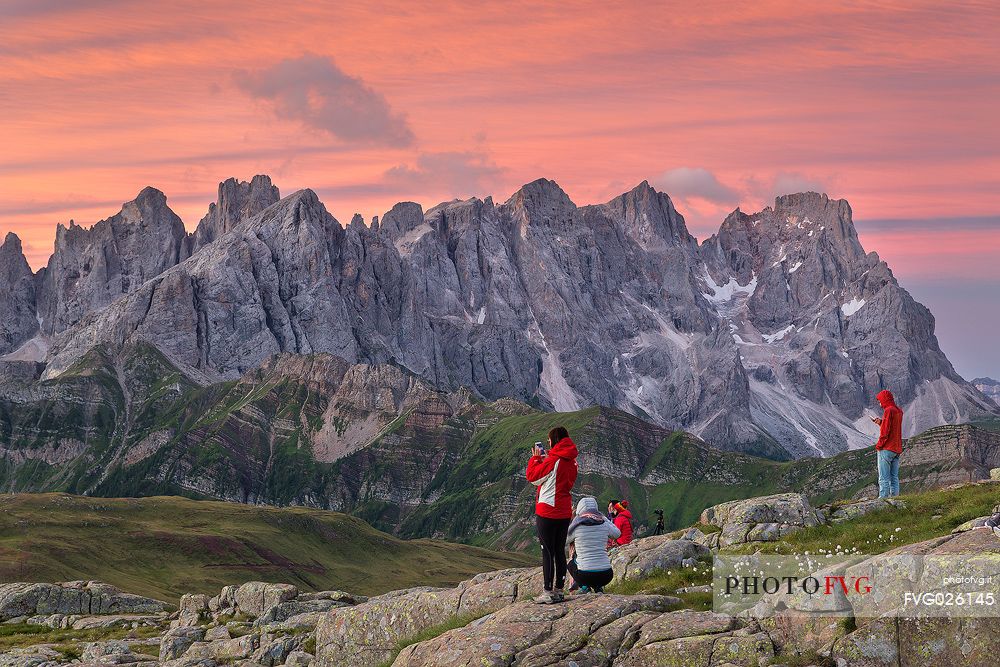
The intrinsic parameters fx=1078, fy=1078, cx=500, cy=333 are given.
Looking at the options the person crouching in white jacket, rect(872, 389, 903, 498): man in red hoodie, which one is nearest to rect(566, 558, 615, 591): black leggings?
the person crouching in white jacket

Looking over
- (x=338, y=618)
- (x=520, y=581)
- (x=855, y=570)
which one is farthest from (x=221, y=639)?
(x=855, y=570)

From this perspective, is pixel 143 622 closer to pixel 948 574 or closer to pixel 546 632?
pixel 546 632

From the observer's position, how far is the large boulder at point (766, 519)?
44.8 m

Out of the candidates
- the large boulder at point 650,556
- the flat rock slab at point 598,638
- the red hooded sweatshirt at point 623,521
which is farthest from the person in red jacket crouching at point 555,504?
the red hooded sweatshirt at point 623,521

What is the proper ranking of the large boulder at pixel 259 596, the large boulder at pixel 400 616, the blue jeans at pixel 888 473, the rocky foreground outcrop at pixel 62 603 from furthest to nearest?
the rocky foreground outcrop at pixel 62 603 → the large boulder at pixel 259 596 → the blue jeans at pixel 888 473 → the large boulder at pixel 400 616

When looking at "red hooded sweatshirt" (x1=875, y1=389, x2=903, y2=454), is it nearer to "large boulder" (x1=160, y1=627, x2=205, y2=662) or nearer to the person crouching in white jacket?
the person crouching in white jacket

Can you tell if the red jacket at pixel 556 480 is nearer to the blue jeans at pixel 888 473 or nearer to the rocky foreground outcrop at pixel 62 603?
the blue jeans at pixel 888 473

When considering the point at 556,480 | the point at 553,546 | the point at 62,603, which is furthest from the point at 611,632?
the point at 62,603

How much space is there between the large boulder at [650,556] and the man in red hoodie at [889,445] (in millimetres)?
15379

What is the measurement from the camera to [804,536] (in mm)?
43531

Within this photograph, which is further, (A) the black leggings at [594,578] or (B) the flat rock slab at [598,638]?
(A) the black leggings at [594,578]

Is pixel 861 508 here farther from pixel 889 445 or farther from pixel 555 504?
pixel 555 504

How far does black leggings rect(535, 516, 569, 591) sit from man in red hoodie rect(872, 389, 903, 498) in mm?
24208

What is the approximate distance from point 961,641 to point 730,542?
1978 cm
